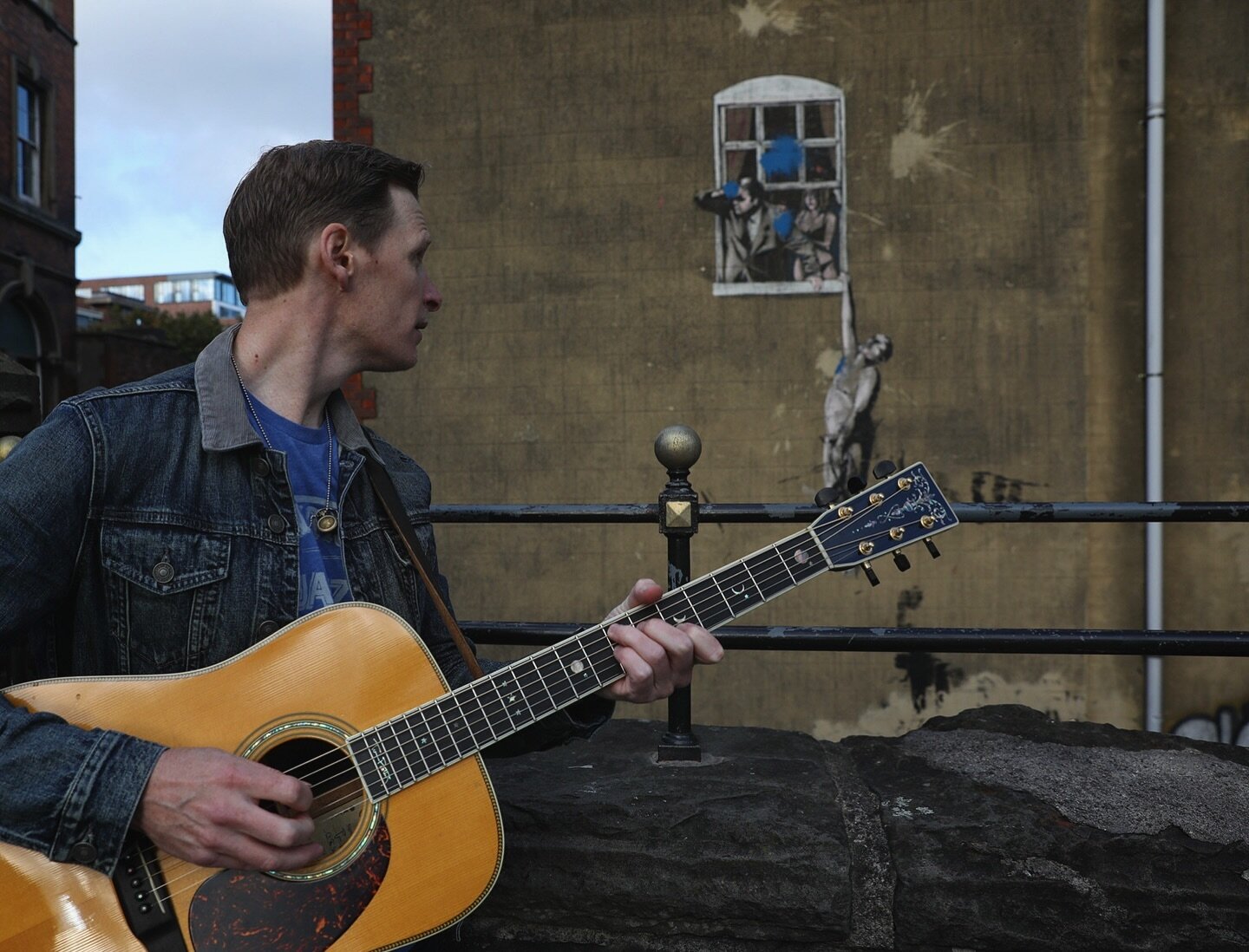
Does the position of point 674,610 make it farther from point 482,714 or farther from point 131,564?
point 131,564

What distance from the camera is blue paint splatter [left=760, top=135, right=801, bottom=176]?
638cm

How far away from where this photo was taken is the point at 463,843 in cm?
155

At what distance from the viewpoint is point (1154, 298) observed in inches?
238

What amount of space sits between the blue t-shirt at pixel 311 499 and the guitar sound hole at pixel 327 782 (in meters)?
0.31

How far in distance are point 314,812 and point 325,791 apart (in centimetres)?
Result: 4

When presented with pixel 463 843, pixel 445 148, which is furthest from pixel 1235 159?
pixel 463 843

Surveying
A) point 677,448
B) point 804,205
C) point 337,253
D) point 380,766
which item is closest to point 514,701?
point 380,766

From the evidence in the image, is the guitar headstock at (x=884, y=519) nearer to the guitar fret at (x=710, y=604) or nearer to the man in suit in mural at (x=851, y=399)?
the guitar fret at (x=710, y=604)

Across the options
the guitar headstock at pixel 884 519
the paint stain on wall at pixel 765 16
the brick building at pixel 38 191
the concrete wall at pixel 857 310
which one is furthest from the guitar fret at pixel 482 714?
the brick building at pixel 38 191

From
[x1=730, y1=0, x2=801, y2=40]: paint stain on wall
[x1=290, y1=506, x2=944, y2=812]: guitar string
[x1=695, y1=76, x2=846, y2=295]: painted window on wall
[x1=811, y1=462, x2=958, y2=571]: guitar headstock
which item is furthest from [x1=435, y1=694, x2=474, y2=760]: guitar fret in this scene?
[x1=730, y1=0, x2=801, y2=40]: paint stain on wall

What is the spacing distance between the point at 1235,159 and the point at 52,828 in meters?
7.46

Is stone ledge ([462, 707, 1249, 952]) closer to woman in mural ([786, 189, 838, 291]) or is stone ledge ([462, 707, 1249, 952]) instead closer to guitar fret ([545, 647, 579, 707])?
guitar fret ([545, 647, 579, 707])

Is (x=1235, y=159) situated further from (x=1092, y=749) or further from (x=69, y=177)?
(x=69, y=177)

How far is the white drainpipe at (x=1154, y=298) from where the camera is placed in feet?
19.7
